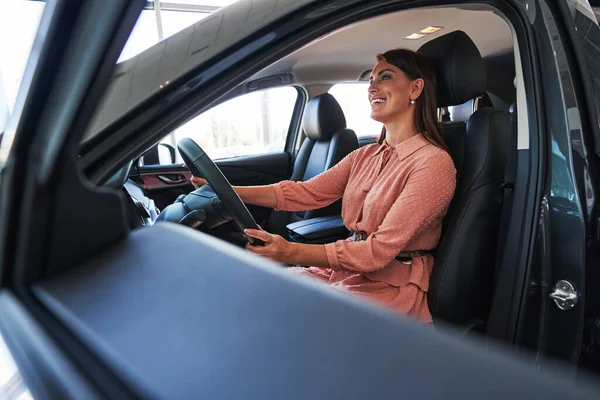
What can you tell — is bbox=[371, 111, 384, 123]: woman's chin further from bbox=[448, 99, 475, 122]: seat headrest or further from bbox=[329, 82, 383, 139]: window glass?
A: bbox=[329, 82, 383, 139]: window glass

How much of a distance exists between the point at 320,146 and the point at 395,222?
1.55 m

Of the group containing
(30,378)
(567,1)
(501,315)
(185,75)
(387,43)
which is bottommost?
(501,315)

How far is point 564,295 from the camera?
3.51 feet

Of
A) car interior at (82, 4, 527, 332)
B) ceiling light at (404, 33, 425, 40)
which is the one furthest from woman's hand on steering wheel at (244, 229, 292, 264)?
ceiling light at (404, 33, 425, 40)

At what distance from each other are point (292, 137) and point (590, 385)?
298 cm

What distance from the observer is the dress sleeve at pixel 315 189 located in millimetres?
1715

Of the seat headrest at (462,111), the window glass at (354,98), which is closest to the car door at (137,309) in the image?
the seat headrest at (462,111)

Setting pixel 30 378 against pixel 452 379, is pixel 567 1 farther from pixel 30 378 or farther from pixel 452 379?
pixel 30 378

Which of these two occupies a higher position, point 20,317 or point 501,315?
point 20,317

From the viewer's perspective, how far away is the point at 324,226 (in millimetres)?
2088

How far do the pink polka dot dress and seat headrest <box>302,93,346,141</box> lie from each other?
1173 millimetres

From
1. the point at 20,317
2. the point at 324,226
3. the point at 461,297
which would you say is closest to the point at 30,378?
the point at 20,317

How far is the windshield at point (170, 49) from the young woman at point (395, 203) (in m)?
0.62

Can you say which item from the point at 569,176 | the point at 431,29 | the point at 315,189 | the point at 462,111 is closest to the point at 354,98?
the point at 431,29
